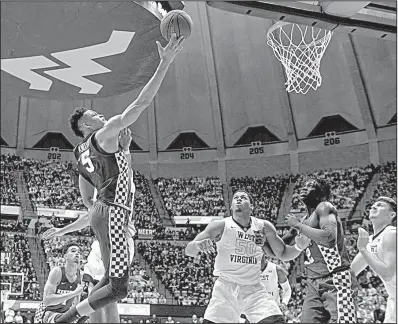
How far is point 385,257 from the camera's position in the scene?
555 cm

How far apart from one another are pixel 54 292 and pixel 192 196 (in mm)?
20353

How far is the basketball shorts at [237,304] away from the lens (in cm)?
534

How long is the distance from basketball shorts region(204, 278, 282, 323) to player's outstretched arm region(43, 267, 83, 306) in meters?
1.62

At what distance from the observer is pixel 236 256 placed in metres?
5.63

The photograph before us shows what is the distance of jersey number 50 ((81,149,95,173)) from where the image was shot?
492 centimetres

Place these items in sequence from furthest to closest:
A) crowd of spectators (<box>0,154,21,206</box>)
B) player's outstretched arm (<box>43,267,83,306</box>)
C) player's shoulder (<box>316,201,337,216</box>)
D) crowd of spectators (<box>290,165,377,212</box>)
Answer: crowd of spectators (<box>0,154,21,206</box>) → crowd of spectators (<box>290,165,377,212</box>) → player's outstretched arm (<box>43,267,83,306</box>) → player's shoulder (<box>316,201,337,216</box>)

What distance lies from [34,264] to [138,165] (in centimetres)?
817

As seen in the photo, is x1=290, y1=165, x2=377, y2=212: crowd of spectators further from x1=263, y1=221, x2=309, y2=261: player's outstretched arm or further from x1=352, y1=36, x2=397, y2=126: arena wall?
x1=263, y1=221, x2=309, y2=261: player's outstretched arm

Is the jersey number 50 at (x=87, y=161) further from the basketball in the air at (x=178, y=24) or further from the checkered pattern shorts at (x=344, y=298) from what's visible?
the checkered pattern shorts at (x=344, y=298)

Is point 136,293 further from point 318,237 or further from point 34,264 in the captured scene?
point 318,237

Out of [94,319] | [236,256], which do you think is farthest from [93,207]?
[94,319]

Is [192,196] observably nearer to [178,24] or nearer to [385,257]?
[385,257]

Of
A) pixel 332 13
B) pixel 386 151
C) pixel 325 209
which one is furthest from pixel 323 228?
pixel 386 151

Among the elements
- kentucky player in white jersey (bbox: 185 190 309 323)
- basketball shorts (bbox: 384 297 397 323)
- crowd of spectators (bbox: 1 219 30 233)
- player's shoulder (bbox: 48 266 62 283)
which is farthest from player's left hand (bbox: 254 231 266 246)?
crowd of spectators (bbox: 1 219 30 233)
